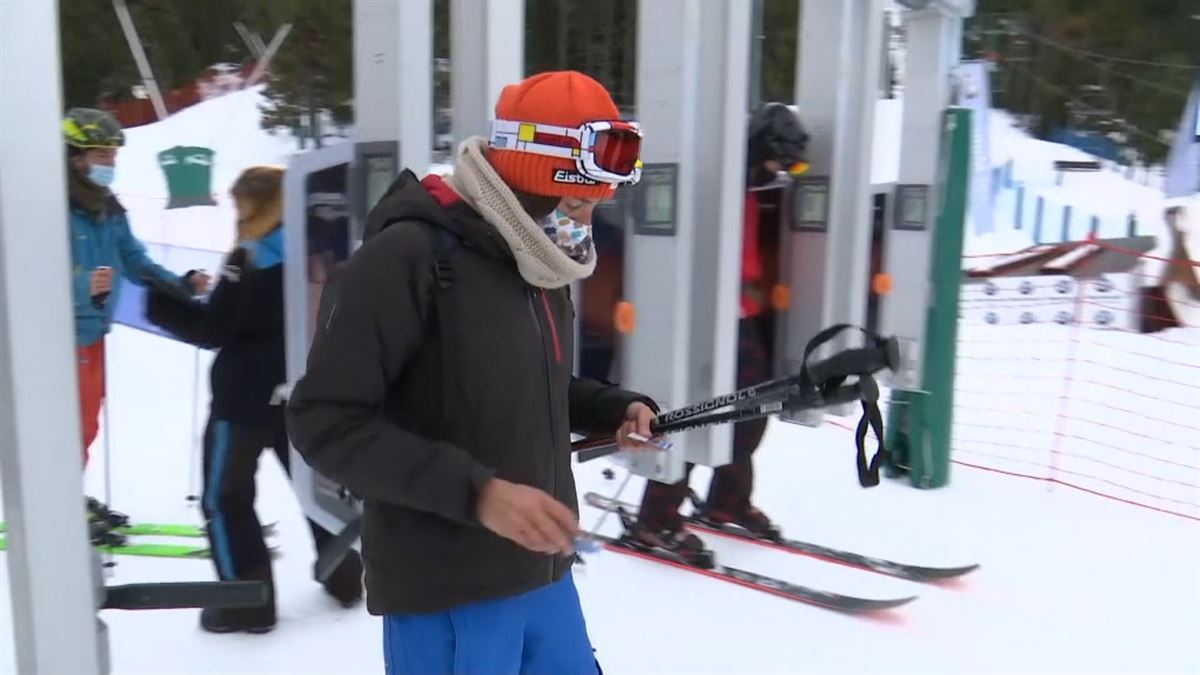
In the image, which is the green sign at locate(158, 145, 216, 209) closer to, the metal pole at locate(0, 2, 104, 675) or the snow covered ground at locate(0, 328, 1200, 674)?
the snow covered ground at locate(0, 328, 1200, 674)

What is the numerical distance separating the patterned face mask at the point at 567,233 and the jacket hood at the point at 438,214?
117 millimetres

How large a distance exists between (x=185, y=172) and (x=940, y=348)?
264 inches

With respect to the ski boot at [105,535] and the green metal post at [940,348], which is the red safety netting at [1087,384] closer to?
the green metal post at [940,348]

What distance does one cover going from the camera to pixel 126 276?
3.45 metres

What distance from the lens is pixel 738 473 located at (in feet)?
14.0

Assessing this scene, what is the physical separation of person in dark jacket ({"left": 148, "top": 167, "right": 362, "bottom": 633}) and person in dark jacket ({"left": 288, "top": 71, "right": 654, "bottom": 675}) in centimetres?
161

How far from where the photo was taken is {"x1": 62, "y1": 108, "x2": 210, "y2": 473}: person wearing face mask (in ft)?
10.2

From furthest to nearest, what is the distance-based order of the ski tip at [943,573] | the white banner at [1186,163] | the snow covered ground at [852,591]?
the white banner at [1186,163] < the ski tip at [943,573] < the snow covered ground at [852,591]

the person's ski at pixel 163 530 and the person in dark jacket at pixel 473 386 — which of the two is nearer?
the person in dark jacket at pixel 473 386

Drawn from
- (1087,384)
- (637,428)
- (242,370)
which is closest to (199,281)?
(242,370)

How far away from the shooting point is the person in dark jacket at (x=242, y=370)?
290 cm

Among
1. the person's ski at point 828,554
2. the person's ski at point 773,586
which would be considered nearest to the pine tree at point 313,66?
the person's ski at point 828,554

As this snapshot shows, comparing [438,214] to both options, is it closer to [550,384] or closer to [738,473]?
[550,384]

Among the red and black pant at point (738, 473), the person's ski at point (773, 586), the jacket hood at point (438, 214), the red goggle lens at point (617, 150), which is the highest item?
the red goggle lens at point (617, 150)
